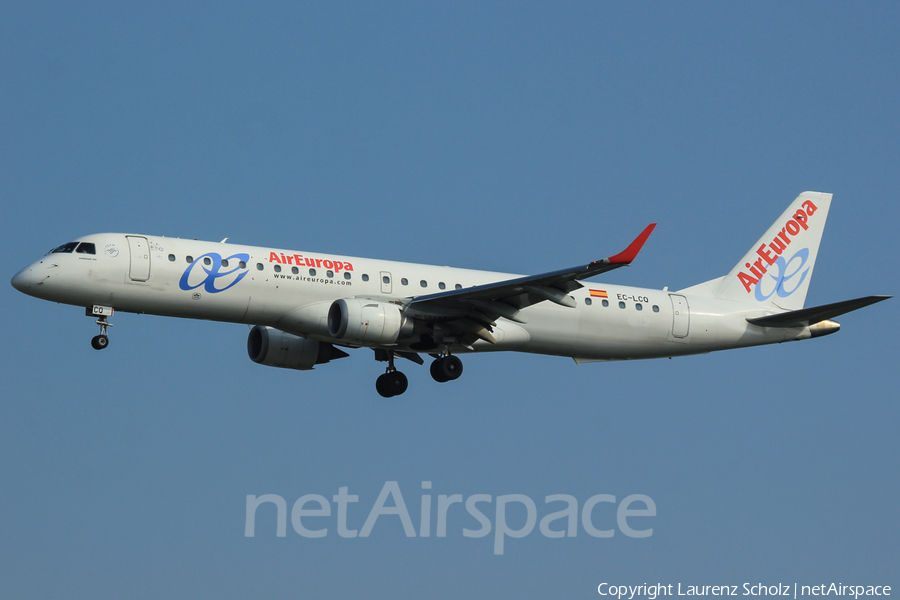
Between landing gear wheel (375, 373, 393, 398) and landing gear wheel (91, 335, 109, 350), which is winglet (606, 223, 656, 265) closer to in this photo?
landing gear wheel (375, 373, 393, 398)

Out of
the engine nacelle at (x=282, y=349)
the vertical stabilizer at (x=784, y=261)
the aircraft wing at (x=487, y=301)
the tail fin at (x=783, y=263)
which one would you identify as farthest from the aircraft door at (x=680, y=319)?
the engine nacelle at (x=282, y=349)

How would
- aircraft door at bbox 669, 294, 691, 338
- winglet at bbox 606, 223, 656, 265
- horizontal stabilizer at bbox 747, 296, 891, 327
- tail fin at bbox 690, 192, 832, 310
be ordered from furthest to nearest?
tail fin at bbox 690, 192, 832, 310 < aircraft door at bbox 669, 294, 691, 338 < horizontal stabilizer at bbox 747, 296, 891, 327 < winglet at bbox 606, 223, 656, 265

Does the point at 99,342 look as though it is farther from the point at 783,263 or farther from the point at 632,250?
the point at 783,263

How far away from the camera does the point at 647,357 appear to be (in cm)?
3950

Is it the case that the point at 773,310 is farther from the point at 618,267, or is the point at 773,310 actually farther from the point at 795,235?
the point at 618,267

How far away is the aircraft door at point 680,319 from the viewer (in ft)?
129

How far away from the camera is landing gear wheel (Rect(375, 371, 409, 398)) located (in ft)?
127

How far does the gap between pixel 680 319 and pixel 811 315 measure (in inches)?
171

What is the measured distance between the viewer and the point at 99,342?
33.8 metres

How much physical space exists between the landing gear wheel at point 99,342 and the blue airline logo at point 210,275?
284 cm

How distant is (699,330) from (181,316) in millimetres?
17679

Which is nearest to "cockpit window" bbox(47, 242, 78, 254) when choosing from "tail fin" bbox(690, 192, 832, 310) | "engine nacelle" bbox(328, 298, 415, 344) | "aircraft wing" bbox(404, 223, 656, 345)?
"engine nacelle" bbox(328, 298, 415, 344)

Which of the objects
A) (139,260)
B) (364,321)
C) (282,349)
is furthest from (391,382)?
(139,260)

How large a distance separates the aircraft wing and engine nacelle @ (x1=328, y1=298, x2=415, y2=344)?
34.8 inches
